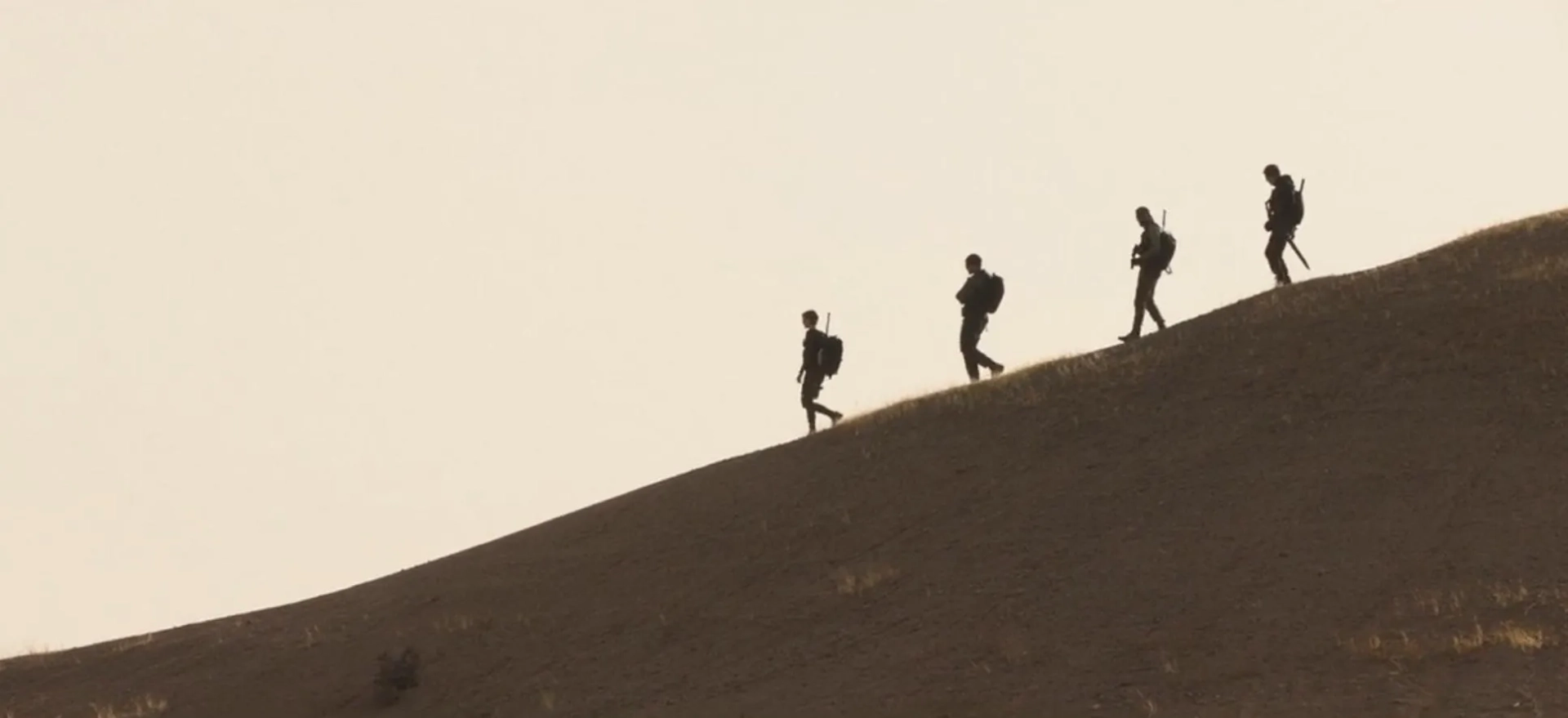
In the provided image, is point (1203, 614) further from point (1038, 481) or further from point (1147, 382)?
point (1147, 382)

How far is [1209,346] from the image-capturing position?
22203 mm

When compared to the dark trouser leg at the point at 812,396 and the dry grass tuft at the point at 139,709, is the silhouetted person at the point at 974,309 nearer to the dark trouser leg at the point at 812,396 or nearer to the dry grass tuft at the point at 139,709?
the dark trouser leg at the point at 812,396

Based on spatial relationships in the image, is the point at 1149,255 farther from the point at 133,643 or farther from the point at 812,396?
the point at 133,643

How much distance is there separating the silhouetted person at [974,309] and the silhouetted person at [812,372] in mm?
1875

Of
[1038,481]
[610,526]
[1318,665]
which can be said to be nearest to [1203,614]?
[1318,665]

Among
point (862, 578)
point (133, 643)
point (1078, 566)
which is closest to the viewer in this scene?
point (1078, 566)

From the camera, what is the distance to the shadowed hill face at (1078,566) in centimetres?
1388

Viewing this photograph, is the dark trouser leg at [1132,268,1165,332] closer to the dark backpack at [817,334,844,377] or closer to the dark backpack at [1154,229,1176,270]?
the dark backpack at [1154,229,1176,270]

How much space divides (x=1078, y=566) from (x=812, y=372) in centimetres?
807

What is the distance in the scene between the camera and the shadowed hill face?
13.9 meters

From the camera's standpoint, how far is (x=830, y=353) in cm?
2380

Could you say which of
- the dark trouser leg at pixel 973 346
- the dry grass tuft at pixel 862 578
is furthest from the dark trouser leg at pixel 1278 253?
the dry grass tuft at pixel 862 578

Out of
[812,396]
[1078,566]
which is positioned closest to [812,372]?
[812,396]

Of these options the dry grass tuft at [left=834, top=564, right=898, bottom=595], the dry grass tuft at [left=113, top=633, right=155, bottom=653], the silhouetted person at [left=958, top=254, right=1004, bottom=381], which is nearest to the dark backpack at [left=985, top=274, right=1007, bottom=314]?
the silhouetted person at [left=958, top=254, right=1004, bottom=381]
